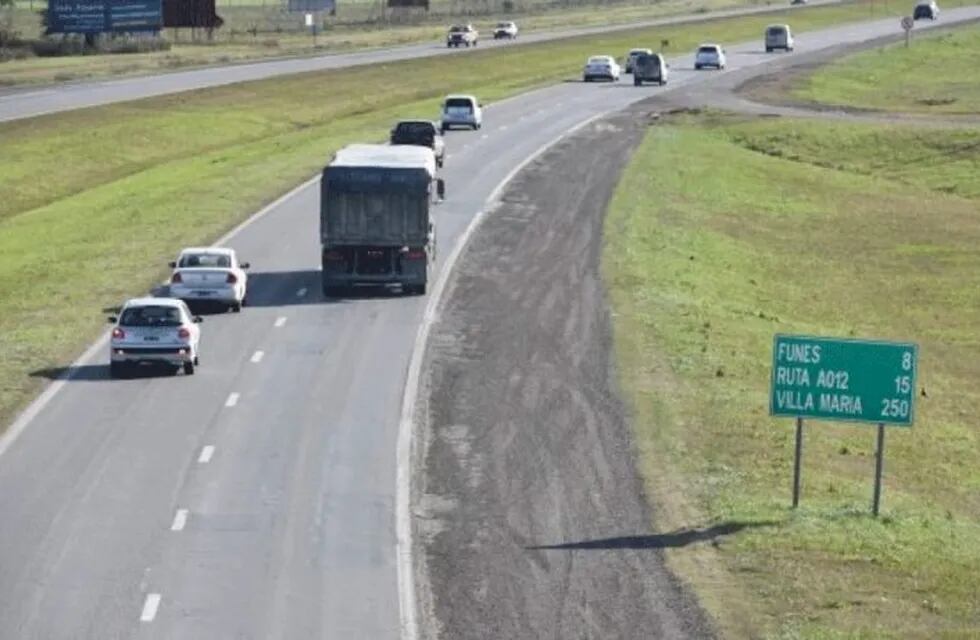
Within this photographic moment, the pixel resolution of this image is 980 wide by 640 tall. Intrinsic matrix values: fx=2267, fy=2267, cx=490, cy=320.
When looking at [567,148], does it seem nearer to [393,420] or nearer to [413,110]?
[413,110]

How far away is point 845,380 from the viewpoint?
31297mm

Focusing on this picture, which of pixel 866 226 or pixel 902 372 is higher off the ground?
pixel 902 372

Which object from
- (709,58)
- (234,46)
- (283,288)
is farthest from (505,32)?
(283,288)

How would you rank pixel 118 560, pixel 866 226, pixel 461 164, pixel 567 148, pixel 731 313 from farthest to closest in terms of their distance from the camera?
1. pixel 567 148
2. pixel 461 164
3. pixel 866 226
4. pixel 731 313
5. pixel 118 560

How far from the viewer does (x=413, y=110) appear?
4279 inches

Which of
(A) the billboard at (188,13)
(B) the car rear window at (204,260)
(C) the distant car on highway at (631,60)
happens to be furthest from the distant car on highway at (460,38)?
(B) the car rear window at (204,260)

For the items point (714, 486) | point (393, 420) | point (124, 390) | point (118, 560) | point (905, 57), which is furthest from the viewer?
point (905, 57)

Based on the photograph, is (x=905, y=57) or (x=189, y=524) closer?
(x=189, y=524)

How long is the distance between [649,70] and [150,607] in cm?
10107

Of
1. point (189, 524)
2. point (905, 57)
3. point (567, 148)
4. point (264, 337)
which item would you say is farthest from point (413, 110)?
point (189, 524)

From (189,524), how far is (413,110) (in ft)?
258

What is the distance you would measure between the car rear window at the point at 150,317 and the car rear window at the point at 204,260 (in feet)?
25.8

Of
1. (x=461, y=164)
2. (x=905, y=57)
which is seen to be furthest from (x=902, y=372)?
(x=905, y=57)

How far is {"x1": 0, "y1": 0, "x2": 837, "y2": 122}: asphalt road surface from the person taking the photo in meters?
108
